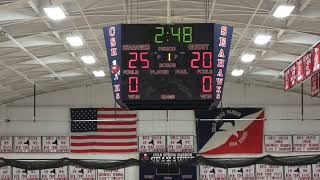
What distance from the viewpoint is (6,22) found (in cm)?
1792

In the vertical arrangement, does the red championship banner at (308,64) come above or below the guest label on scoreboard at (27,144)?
above

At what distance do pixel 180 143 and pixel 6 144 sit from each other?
28.2ft

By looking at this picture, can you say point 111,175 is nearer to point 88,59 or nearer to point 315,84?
point 88,59

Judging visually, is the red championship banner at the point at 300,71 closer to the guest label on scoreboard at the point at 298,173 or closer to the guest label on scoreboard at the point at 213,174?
the guest label on scoreboard at the point at 213,174

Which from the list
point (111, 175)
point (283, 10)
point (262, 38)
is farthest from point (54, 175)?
point (283, 10)

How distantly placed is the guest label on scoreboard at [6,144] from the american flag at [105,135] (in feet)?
9.91

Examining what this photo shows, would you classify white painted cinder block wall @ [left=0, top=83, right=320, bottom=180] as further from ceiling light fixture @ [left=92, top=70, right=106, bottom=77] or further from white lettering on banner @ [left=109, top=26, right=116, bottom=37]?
white lettering on banner @ [left=109, top=26, right=116, bottom=37]

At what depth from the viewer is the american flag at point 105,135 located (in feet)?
99.6

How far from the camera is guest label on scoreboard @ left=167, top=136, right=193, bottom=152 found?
3028cm

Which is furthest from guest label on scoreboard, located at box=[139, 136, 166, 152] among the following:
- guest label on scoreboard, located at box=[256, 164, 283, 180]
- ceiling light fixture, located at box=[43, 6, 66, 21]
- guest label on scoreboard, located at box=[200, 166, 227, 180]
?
ceiling light fixture, located at box=[43, 6, 66, 21]

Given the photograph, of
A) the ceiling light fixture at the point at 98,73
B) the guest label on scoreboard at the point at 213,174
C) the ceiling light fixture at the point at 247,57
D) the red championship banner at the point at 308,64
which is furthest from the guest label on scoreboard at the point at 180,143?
the red championship banner at the point at 308,64

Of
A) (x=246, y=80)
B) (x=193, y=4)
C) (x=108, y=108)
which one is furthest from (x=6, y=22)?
(x=246, y=80)

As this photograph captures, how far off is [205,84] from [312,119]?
65.9ft

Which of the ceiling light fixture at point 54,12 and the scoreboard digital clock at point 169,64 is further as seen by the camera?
the ceiling light fixture at point 54,12
